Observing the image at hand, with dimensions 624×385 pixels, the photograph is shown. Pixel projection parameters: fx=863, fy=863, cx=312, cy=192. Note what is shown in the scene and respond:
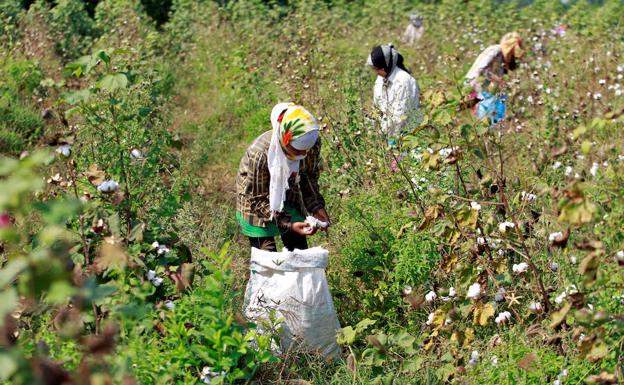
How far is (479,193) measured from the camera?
13.9 ft

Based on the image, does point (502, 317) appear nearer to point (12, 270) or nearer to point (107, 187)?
point (107, 187)

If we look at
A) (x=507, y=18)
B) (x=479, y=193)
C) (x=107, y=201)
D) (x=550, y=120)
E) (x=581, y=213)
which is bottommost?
(x=507, y=18)

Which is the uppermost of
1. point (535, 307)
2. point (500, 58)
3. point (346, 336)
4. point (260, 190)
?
point (260, 190)

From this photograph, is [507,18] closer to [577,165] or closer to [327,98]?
[327,98]

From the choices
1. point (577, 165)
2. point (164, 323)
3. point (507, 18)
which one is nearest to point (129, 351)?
point (164, 323)

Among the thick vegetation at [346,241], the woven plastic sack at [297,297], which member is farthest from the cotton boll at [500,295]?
the woven plastic sack at [297,297]

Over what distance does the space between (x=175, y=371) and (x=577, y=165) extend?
11.2 feet

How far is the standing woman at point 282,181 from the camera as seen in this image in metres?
4.19

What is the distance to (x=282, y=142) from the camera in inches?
166

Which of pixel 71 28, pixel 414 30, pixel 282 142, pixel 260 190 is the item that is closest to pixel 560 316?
pixel 282 142

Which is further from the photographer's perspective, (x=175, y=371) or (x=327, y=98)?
(x=327, y=98)

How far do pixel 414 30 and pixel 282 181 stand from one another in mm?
7206

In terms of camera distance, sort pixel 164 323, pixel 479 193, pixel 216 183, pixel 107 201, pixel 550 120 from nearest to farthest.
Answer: pixel 164 323 → pixel 107 201 → pixel 479 193 → pixel 550 120 → pixel 216 183

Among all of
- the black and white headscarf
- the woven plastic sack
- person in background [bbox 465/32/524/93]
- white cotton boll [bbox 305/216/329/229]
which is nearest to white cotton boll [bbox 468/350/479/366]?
the woven plastic sack
